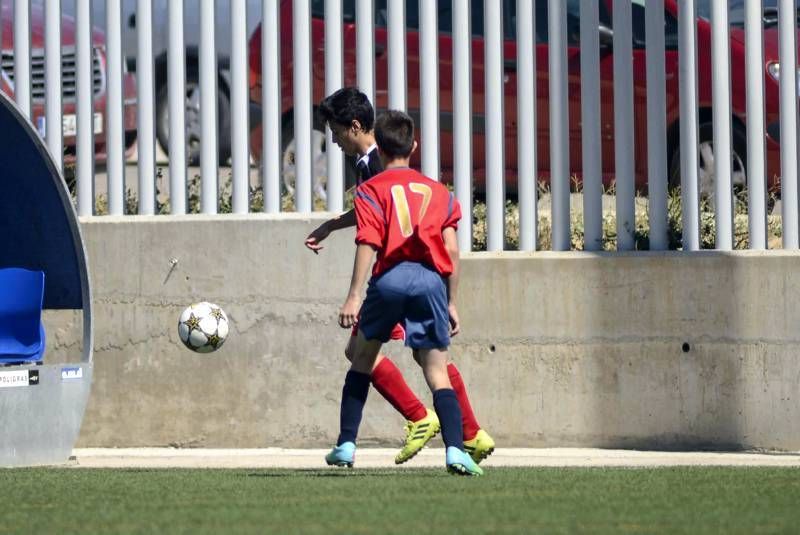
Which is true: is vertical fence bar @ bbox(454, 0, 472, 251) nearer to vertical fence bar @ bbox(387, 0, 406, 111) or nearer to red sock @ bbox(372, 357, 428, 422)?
vertical fence bar @ bbox(387, 0, 406, 111)

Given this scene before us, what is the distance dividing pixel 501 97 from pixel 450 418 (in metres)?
3.02

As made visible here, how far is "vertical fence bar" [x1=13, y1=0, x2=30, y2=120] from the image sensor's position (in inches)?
417

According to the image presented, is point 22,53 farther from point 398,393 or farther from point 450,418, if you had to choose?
point 450,418

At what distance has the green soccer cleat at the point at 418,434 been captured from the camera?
25.4 ft

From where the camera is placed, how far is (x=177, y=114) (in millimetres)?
10359

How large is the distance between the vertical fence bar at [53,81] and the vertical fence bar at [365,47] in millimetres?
1770

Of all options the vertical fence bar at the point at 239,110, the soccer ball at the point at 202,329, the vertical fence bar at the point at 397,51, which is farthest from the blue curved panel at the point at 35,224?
the vertical fence bar at the point at 397,51

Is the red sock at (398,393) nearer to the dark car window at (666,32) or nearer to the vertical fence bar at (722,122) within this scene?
the vertical fence bar at (722,122)

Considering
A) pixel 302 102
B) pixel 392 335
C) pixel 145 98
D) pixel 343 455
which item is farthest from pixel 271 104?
pixel 343 455

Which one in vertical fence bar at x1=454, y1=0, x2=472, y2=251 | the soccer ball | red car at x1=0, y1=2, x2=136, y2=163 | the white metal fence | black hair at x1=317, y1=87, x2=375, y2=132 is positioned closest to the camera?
black hair at x1=317, y1=87, x2=375, y2=132

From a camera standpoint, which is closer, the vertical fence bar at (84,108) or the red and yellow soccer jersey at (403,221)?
the red and yellow soccer jersey at (403,221)

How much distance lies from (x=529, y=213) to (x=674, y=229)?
0.82 meters

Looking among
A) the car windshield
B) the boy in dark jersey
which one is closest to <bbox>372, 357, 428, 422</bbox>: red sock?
the boy in dark jersey

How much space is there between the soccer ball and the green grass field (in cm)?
99
